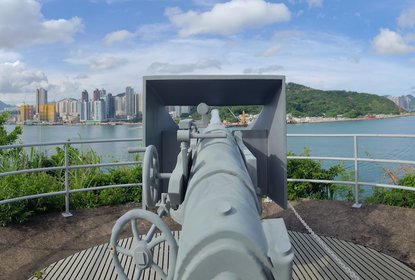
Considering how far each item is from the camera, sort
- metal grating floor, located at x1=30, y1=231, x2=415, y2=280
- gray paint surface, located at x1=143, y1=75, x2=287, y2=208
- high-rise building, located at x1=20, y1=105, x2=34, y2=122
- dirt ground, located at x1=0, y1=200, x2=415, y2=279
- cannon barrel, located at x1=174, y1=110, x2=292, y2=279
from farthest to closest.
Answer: high-rise building, located at x1=20, y1=105, x2=34, y2=122 < dirt ground, located at x1=0, y1=200, x2=415, y2=279 < gray paint surface, located at x1=143, y1=75, x2=287, y2=208 < metal grating floor, located at x1=30, y1=231, x2=415, y2=280 < cannon barrel, located at x1=174, y1=110, x2=292, y2=279

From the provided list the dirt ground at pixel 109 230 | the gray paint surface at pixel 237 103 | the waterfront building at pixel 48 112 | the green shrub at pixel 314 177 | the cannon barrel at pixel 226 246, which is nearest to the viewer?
the cannon barrel at pixel 226 246

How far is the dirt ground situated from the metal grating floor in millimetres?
372

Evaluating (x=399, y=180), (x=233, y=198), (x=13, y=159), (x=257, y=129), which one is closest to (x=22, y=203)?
(x=13, y=159)

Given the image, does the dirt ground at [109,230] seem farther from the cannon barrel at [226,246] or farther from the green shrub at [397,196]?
the cannon barrel at [226,246]

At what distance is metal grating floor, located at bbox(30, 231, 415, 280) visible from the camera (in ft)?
12.3

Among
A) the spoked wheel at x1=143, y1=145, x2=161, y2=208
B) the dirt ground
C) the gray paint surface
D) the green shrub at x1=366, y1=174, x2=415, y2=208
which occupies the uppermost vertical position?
the gray paint surface

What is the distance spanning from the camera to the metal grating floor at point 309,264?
3740 millimetres

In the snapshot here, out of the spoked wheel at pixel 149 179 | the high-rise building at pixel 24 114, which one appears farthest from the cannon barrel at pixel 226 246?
the high-rise building at pixel 24 114

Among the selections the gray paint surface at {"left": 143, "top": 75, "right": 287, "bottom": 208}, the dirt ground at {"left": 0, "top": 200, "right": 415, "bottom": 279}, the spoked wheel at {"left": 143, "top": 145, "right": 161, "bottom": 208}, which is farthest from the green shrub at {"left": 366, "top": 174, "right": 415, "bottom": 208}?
the spoked wheel at {"left": 143, "top": 145, "right": 161, "bottom": 208}

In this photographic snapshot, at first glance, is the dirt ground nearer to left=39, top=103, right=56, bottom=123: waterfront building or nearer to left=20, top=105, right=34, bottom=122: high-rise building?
left=20, top=105, right=34, bottom=122: high-rise building

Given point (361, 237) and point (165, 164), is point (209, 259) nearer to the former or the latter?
point (165, 164)

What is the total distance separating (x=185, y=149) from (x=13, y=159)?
574cm

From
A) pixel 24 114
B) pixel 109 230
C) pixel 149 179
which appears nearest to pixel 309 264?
pixel 149 179

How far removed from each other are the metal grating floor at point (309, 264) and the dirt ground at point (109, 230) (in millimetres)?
372
